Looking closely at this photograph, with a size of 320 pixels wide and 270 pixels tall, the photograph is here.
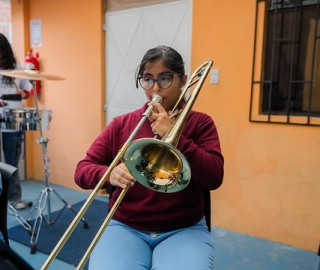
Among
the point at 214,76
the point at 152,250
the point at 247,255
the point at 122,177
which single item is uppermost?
the point at 214,76

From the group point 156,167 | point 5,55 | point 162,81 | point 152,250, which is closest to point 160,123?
point 156,167

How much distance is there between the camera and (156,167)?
104cm

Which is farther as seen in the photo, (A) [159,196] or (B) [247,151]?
(B) [247,151]

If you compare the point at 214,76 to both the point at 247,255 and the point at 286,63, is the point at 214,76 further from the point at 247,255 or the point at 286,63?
the point at 247,255

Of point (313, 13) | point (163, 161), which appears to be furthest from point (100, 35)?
point (163, 161)

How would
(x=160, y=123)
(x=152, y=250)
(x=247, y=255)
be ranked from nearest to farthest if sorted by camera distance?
(x=160, y=123)
(x=152, y=250)
(x=247, y=255)

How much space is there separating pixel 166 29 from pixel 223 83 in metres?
0.72

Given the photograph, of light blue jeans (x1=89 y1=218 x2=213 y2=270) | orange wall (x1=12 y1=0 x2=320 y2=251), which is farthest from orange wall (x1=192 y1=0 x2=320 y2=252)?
light blue jeans (x1=89 y1=218 x2=213 y2=270)

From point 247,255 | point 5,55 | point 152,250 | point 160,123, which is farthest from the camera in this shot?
point 5,55

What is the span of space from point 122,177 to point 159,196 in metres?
0.24

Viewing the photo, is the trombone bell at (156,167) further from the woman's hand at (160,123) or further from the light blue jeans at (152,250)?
the light blue jeans at (152,250)

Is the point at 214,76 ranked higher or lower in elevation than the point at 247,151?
higher

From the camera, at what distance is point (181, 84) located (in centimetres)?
124

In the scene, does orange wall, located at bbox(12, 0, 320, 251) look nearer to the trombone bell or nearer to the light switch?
the light switch
